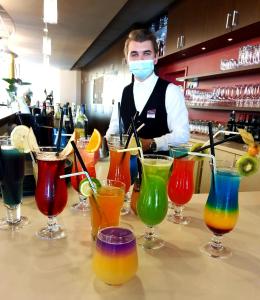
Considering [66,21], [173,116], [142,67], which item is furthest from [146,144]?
[66,21]

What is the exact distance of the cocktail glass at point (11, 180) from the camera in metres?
0.89

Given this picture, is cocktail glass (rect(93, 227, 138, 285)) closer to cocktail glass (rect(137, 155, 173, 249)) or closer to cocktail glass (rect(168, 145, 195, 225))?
cocktail glass (rect(137, 155, 173, 249))

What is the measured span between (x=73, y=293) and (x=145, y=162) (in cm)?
Result: 38

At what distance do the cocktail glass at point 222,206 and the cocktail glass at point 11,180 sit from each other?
56cm

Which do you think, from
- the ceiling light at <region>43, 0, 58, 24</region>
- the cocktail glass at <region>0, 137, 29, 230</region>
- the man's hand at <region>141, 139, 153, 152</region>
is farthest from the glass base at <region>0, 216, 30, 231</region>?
the ceiling light at <region>43, 0, 58, 24</region>

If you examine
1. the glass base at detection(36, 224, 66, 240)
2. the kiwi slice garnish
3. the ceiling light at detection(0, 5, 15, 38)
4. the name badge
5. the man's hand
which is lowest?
the glass base at detection(36, 224, 66, 240)

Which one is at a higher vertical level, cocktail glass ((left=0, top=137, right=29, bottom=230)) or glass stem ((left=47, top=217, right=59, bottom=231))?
cocktail glass ((left=0, top=137, right=29, bottom=230))


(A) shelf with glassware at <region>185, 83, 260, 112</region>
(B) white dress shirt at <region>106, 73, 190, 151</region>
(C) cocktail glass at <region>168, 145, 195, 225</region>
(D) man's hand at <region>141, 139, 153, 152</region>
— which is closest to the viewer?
(C) cocktail glass at <region>168, 145, 195, 225</region>

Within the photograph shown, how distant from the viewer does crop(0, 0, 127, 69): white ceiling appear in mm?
4344

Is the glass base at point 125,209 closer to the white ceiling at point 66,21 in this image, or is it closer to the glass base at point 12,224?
the glass base at point 12,224

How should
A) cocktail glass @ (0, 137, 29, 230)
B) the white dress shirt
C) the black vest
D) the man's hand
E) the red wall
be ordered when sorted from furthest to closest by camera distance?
the red wall → the black vest → the white dress shirt → the man's hand → cocktail glass @ (0, 137, 29, 230)

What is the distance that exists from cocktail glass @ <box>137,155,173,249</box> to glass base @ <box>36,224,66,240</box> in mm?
229

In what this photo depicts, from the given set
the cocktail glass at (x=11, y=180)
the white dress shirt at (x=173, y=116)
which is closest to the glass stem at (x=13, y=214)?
the cocktail glass at (x=11, y=180)

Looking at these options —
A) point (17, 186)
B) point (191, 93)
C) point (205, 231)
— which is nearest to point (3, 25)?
point (191, 93)
